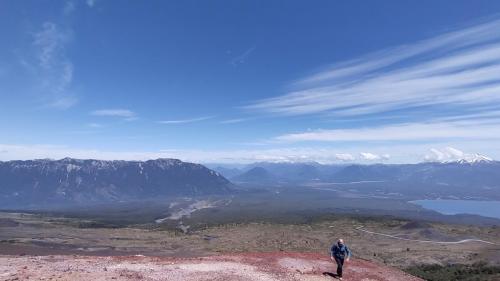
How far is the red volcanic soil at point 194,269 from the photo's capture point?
32.8m

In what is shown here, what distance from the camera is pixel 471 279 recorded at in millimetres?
58062

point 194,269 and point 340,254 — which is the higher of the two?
point 340,254

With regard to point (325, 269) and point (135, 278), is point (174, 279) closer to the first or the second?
point (135, 278)

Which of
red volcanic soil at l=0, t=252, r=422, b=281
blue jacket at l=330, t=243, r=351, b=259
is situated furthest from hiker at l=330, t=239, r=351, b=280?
red volcanic soil at l=0, t=252, r=422, b=281

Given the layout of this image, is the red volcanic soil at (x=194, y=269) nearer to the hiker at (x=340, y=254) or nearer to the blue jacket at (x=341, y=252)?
the hiker at (x=340, y=254)

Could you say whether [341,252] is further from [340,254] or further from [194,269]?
[194,269]

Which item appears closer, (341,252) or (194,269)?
(194,269)

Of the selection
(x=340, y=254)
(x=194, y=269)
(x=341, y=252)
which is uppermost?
(x=341, y=252)

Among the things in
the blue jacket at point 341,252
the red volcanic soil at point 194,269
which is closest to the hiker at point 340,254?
the blue jacket at point 341,252

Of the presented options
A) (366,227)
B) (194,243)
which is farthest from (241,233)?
(366,227)

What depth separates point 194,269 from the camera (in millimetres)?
36719

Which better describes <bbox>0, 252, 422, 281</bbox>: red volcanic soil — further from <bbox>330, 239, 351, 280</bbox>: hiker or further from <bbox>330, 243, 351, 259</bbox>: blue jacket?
<bbox>330, 243, 351, 259</bbox>: blue jacket

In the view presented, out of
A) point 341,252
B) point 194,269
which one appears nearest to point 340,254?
point 341,252

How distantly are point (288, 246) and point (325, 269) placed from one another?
167ft
